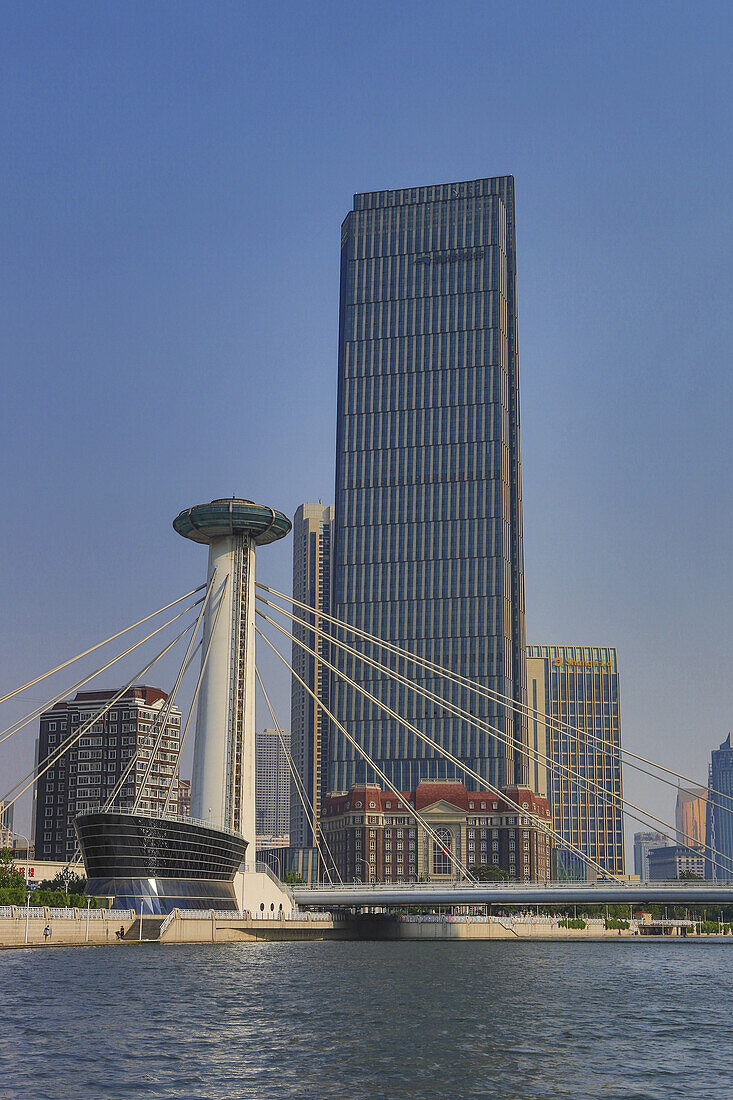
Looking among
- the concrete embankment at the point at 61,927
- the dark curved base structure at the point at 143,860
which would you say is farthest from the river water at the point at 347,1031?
the dark curved base structure at the point at 143,860

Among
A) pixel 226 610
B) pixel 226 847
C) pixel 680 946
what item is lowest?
pixel 680 946

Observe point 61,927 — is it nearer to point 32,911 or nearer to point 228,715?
point 32,911

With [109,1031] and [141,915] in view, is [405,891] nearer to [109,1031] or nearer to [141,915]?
[141,915]

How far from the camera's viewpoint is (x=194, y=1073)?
41.0m

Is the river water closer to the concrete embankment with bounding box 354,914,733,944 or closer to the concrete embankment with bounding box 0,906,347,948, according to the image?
the concrete embankment with bounding box 0,906,347,948

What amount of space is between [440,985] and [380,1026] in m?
22.1

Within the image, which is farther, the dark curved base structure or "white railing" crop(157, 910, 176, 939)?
the dark curved base structure

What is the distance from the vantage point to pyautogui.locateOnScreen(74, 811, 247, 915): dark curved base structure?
114875mm

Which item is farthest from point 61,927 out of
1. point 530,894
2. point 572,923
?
point 572,923

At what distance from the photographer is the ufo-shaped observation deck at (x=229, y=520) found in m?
142

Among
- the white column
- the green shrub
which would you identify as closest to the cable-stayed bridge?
the white column

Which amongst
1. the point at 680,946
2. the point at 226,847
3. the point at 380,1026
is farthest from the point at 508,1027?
the point at 680,946

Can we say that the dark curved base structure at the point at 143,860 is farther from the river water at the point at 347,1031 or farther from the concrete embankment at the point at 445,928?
the concrete embankment at the point at 445,928

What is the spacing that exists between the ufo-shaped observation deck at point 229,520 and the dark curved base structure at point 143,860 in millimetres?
34838
